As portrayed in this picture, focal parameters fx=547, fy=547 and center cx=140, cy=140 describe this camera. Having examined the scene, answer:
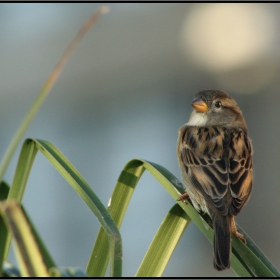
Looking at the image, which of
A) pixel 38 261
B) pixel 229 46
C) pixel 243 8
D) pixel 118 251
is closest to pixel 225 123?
pixel 118 251

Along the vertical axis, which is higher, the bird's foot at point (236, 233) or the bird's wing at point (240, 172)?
the bird's wing at point (240, 172)

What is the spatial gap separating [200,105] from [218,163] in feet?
2.32

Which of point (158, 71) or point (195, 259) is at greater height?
point (158, 71)

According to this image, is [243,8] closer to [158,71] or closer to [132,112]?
[158,71]

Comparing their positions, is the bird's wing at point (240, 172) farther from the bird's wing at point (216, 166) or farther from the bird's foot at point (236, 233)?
the bird's foot at point (236, 233)

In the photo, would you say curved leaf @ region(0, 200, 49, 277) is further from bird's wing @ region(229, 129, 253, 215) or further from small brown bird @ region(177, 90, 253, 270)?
bird's wing @ region(229, 129, 253, 215)

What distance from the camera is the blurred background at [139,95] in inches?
344

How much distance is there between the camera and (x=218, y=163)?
119 inches

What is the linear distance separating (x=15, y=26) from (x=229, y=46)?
12.3 feet

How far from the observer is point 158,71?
8969 mm

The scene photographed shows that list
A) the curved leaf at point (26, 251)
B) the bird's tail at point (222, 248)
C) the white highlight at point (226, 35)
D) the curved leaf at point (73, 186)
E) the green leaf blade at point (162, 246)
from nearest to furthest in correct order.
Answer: the curved leaf at point (26, 251) < the curved leaf at point (73, 186) < the green leaf blade at point (162, 246) < the bird's tail at point (222, 248) < the white highlight at point (226, 35)

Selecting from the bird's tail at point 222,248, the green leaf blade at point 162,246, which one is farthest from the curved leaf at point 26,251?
the bird's tail at point 222,248

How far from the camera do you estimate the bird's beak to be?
11.8ft

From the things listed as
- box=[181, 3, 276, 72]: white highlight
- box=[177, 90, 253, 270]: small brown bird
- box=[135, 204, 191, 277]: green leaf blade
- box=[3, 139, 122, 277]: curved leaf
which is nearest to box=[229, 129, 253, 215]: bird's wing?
box=[177, 90, 253, 270]: small brown bird
